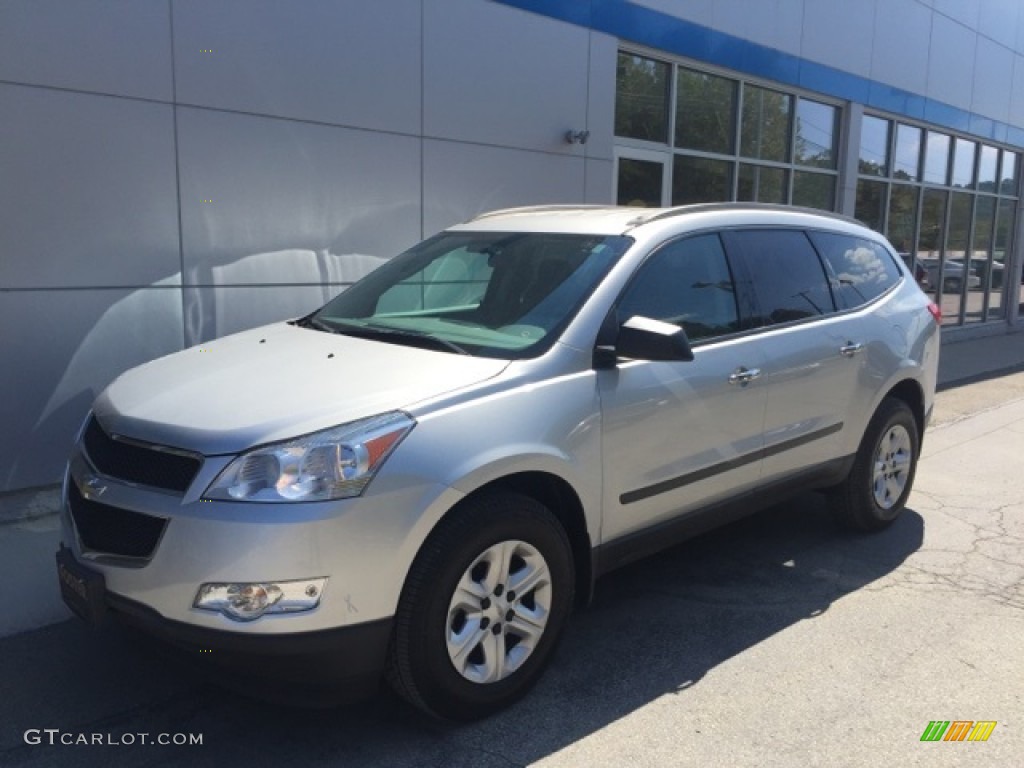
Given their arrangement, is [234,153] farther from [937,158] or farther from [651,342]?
[937,158]

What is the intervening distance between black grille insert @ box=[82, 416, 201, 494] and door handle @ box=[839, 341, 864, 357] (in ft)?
10.7

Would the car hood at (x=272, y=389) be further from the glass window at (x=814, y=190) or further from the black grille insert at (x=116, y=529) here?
the glass window at (x=814, y=190)

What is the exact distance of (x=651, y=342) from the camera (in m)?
3.42

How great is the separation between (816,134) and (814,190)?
2.56ft

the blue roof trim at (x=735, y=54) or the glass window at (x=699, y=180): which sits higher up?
the blue roof trim at (x=735, y=54)

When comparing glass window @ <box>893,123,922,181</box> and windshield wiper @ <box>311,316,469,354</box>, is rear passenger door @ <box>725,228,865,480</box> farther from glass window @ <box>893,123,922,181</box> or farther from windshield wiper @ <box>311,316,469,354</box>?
glass window @ <box>893,123,922,181</box>

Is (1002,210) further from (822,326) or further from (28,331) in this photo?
(28,331)

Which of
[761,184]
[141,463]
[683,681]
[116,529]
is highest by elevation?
[761,184]

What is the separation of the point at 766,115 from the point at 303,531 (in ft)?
35.4

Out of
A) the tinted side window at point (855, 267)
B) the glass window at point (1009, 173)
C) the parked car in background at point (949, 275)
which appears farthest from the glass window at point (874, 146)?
the tinted side window at point (855, 267)

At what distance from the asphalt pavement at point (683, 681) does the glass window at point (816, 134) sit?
8.83 m

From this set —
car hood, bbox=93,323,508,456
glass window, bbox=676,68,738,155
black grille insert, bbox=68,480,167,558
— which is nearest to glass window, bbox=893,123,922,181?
glass window, bbox=676,68,738,155

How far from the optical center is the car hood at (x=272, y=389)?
284cm

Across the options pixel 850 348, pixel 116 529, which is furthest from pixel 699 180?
pixel 116 529
